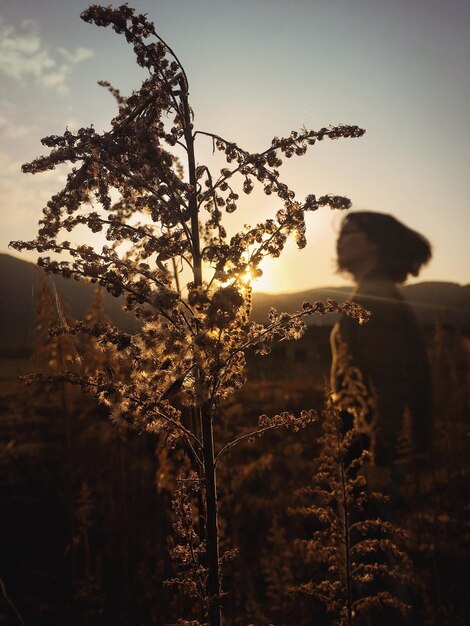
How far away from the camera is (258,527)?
8180 millimetres

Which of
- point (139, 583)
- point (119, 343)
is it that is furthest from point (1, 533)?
point (119, 343)

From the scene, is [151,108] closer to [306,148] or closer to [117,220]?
[117,220]

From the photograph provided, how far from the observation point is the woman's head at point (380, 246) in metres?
6.86

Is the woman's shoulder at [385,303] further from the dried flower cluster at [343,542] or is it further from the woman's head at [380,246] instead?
the dried flower cluster at [343,542]

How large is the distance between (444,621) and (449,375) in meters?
5.44

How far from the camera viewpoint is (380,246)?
6.88m

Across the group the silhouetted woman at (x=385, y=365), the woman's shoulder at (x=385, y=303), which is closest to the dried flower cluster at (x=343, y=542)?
the silhouetted woman at (x=385, y=365)

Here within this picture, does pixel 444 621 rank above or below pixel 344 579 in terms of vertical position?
below

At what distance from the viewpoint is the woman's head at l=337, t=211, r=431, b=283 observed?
6855mm

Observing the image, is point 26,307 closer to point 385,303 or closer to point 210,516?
point 210,516

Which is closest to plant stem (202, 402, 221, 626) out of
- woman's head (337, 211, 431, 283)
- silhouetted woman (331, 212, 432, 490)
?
silhouetted woman (331, 212, 432, 490)

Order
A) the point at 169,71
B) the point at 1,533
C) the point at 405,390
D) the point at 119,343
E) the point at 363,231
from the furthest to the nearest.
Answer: the point at 1,533 → the point at 363,231 → the point at 405,390 → the point at 169,71 → the point at 119,343

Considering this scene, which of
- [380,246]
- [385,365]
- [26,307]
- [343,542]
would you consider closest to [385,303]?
[385,365]

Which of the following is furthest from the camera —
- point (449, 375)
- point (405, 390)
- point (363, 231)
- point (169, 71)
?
point (449, 375)
